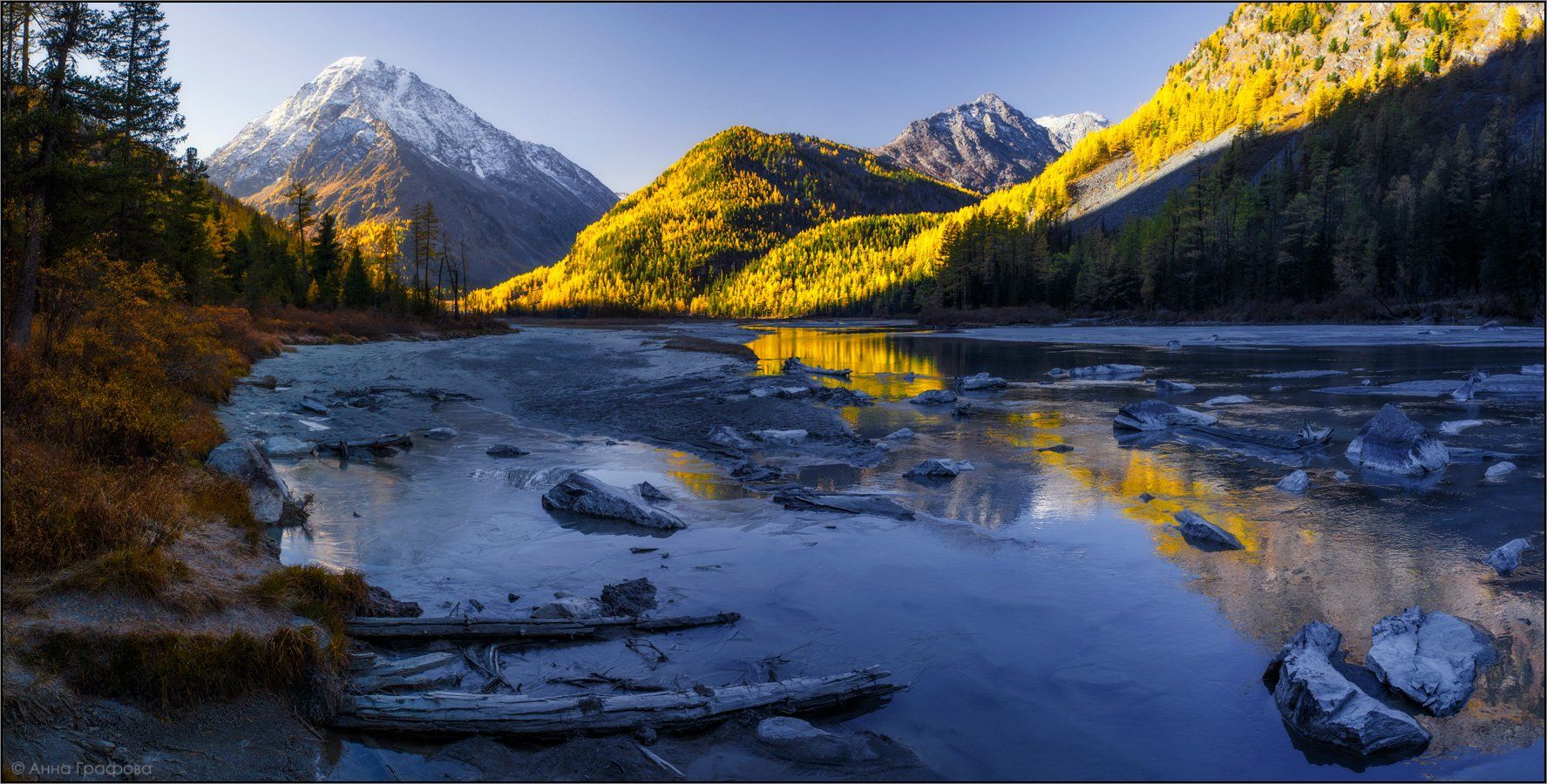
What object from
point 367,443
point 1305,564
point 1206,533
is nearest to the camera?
point 1305,564

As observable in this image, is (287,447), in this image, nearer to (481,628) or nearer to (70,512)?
(70,512)

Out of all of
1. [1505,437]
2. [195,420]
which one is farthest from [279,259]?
[1505,437]

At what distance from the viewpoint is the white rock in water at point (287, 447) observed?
17.1 m

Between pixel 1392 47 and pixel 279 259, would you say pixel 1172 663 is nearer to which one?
pixel 279 259

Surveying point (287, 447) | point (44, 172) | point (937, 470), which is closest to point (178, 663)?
point (937, 470)

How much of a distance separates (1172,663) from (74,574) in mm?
10032

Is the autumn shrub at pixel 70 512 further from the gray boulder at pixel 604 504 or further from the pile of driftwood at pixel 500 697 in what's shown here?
the gray boulder at pixel 604 504

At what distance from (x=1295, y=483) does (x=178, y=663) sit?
53.8 feet

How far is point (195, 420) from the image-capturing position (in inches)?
599

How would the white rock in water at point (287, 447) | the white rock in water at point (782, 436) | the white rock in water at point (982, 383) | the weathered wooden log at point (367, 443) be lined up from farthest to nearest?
the white rock in water at point (982, 383), the white rock in water at point (782, 436), the weathered wooden log at point (367, 443), the white rock in water at point (287, 447)

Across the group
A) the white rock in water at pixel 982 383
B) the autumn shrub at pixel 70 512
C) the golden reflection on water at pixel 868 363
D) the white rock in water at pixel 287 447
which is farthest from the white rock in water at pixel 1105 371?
the autumn shrub at pixel 70 512

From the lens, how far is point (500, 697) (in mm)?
5918

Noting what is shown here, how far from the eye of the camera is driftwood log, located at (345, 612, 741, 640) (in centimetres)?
721

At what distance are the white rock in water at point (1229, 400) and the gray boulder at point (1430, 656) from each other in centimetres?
1880
